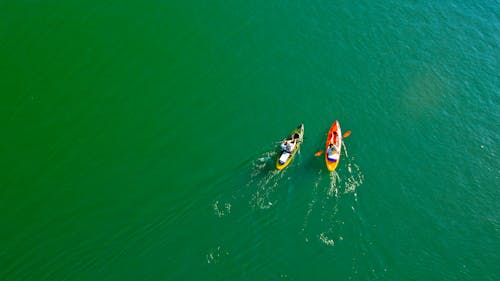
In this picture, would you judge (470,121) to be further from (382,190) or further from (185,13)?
(185,13)

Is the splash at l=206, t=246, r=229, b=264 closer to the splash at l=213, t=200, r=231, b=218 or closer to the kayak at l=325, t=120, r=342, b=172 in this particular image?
the splash at l=213, t=200, r=231, b=218

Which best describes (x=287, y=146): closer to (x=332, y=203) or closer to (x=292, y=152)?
(x=292, y=152)

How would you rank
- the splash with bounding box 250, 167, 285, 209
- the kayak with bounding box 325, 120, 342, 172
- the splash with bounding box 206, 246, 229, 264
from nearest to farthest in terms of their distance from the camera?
the splash with bounding box 206, 246, 229, 264 < the splash with bounding box 250, 167, 285, 209 < the kayak with bounding box 325, 120, 342, 172

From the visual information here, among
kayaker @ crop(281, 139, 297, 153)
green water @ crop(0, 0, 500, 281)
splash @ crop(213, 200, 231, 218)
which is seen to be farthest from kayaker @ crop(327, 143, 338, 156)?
splash @ crop(213, 200, 231, 218)

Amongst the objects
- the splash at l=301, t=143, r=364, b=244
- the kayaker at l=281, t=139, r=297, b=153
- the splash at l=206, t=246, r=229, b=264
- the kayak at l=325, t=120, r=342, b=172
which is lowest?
the splash at l=206, t=246, r=229, b=264

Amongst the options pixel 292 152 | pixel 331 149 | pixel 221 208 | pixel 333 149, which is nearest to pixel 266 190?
pixel 221 208

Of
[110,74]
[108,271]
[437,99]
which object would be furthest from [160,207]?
[437,99]

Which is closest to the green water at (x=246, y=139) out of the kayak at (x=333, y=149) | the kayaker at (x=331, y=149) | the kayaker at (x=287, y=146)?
the kayak at (x=333, y=149)
